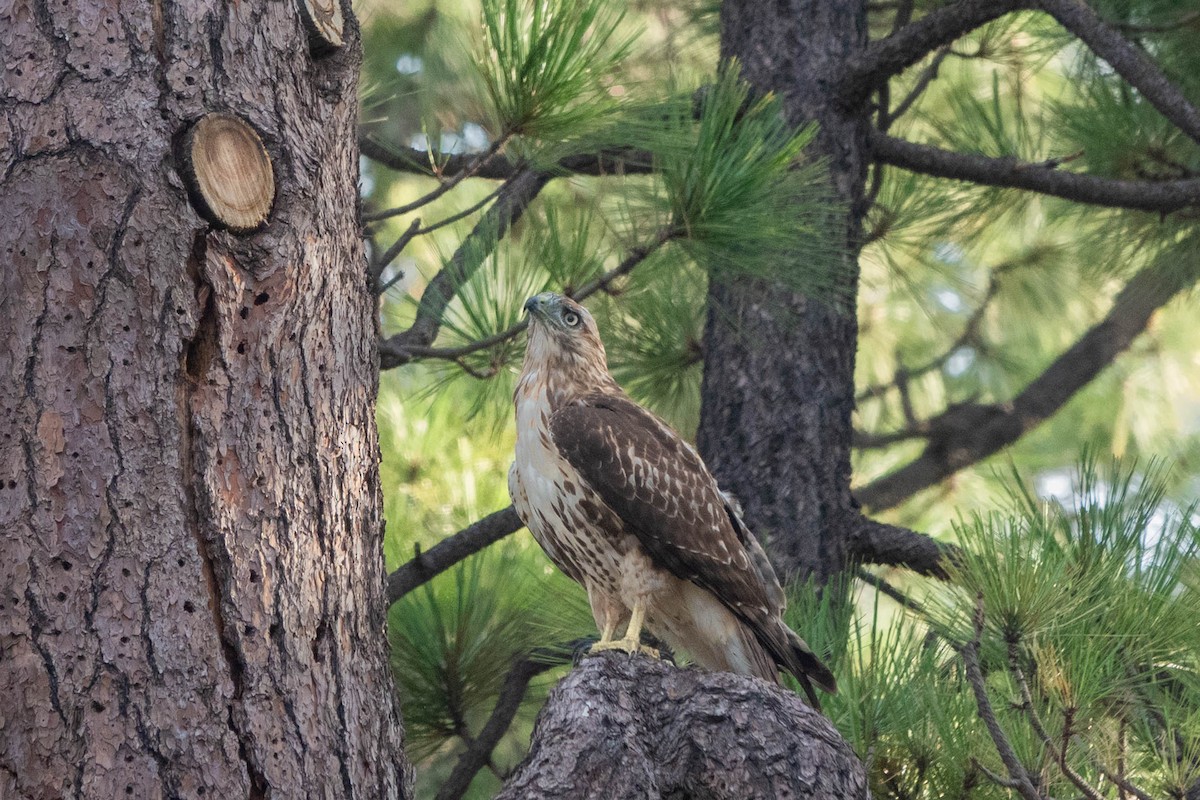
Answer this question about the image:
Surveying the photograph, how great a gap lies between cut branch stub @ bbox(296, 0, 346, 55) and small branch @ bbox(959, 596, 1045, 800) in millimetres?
1553

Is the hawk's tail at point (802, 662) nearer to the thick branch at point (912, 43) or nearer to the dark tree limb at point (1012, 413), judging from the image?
the thick branch at point (912, 43)

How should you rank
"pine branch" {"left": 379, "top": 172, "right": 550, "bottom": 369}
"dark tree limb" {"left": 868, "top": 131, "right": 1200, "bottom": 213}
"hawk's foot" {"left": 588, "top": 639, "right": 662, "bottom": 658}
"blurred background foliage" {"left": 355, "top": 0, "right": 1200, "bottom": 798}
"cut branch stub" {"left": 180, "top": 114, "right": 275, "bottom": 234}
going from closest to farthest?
"cut branch stub" {"left": 180, "top": 114, "right": 275, "bottom": 234}, "blurred background foliage" {"left": 355, "top": 0, "right": 1200, "bottom": 798}, "hawk's foot" {"left": 588, "top": 639, "right": 662, "bottom": 658}, "pine branch" {"left": 379, "top": 172, "right": 550, "bottom": 369}, "dark tree limb" {"left": 868, "top": 131, "right": 1200, "bottom": 213}

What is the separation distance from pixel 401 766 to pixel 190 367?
777mm

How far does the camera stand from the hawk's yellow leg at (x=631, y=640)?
3.24 meters

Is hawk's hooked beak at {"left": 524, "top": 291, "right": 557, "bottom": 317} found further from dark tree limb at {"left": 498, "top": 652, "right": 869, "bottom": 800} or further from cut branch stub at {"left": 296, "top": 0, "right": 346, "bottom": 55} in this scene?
dark tree limb at {"left": 498, "top": 652, "right": 869, "bottom": 800}

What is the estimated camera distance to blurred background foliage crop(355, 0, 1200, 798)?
2.79 m

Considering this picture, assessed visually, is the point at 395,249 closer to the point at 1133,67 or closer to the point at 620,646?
the point at 620,646

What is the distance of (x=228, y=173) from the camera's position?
2.41 m

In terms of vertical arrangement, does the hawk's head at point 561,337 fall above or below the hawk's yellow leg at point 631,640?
above

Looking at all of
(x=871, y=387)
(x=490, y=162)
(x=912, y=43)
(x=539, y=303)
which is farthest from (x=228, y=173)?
(x=871, y=387)

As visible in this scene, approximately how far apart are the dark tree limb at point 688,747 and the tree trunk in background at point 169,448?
1.13 feet

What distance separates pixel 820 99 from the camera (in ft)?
15.0

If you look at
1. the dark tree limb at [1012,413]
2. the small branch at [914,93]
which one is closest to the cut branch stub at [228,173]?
the small branch at [914,93]

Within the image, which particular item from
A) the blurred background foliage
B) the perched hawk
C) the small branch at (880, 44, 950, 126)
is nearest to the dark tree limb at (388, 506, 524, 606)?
the blurred background foliage
